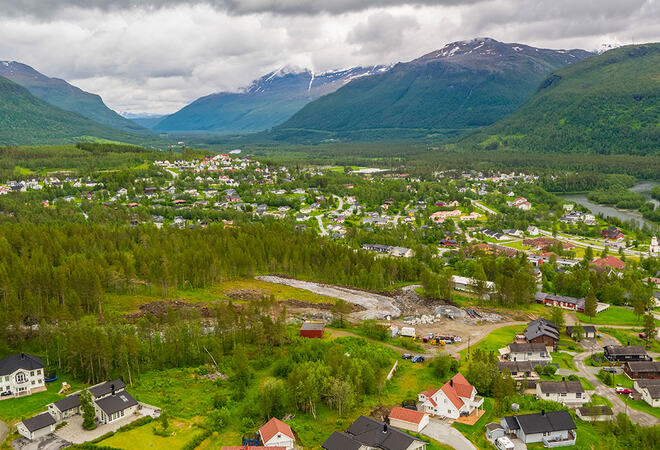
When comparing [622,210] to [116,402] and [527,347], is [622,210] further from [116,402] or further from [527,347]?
[116,402]

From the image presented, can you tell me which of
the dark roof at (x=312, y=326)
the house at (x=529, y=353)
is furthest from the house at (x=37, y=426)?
the house at (x=529, y=353)

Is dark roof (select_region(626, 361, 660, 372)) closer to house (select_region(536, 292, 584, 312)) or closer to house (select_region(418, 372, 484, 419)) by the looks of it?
house (select_region(418, 372, 484, 419))

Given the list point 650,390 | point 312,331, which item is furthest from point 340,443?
point 650,390

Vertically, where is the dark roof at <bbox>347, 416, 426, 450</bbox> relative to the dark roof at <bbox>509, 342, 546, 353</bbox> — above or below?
above

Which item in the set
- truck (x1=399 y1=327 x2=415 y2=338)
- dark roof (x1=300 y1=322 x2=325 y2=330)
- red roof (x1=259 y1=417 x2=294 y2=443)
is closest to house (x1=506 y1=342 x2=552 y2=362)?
truck (x1=399 y1=327 x2=415 y2=338)

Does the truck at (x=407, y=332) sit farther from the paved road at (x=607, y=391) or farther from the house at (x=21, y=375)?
the house at (x=21, y=375)

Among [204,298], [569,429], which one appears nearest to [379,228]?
[204,298]

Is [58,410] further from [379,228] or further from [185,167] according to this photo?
[185,167]
